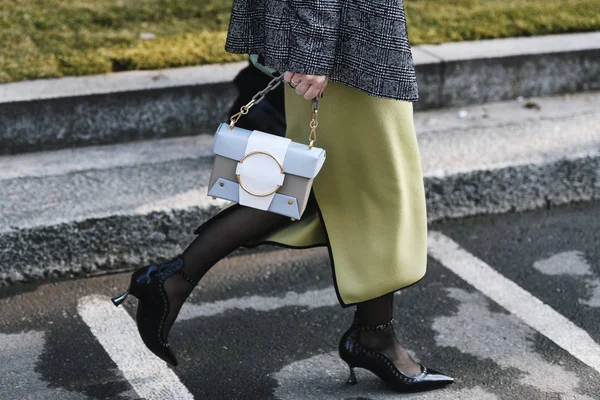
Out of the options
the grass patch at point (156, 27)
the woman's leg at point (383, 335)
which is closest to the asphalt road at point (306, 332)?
the woman's leg at point (383, 335)

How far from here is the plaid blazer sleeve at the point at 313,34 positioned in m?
2.13

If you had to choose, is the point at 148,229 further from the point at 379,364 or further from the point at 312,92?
the point at 312,92

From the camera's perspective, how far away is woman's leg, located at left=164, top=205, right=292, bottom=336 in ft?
8.13

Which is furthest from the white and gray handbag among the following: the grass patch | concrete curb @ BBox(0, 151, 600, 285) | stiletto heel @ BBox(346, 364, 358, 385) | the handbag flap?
the grass patch

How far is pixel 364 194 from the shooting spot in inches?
95.6

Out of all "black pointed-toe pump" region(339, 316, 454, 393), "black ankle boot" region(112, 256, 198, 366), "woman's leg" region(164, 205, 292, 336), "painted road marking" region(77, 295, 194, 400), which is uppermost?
"woman's leg" region(164, 205, 292, 336)

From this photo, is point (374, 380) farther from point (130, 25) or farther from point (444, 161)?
point (130, 25)

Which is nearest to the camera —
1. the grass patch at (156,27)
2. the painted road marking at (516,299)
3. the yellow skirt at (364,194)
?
the yellow skirt at (364,194)

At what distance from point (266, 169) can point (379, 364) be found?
2.37 feet

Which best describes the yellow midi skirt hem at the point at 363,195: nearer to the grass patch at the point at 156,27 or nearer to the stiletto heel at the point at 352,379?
the stiletto heel at the point at 352,379

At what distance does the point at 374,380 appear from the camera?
109 inches

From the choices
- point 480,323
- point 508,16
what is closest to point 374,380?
point 480,323

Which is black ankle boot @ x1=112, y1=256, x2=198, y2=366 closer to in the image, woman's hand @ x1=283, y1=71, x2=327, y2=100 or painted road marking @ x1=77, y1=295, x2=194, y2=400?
painted road marking @ x1=77, y1=295, x2=194, y2=400

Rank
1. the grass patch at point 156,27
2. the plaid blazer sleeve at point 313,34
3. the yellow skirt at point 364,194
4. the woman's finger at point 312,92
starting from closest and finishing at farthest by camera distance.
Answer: the plaid blazer sleeve at point 313,34
the woman's finger at point 312,92
the yellow skirt at point 364,194
the grass patch at point 156,27
